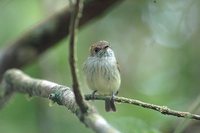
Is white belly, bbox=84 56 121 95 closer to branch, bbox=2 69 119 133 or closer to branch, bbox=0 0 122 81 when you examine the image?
branch, bbox=2 69 119 133

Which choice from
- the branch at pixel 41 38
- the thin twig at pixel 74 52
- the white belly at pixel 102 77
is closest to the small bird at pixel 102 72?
the white belly at pixel 102 77

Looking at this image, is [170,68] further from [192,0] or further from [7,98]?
[7,98]

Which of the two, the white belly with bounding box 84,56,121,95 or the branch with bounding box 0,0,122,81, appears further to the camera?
the branch with bounding box 0,0,122,81

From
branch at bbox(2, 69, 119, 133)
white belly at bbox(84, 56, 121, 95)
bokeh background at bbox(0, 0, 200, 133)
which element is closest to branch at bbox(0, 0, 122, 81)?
bokeh background at bbox(0, 0, 200, 133)

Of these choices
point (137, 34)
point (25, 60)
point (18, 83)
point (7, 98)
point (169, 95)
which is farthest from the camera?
point (137, 34)

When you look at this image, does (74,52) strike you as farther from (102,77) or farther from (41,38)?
(41,38)

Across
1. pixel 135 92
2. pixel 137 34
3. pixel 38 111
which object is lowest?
pixel 38 111

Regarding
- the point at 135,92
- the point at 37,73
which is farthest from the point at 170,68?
the point at 37,73
